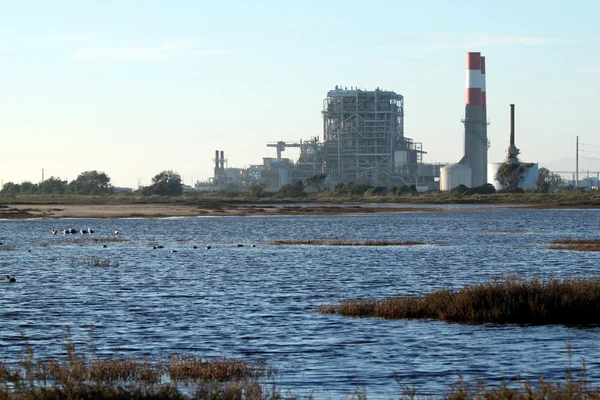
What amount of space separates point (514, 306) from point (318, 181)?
169 meters

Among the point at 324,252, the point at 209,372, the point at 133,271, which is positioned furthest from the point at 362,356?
the point at 324,252

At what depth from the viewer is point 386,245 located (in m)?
61.5

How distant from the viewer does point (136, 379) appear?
58.6 ft

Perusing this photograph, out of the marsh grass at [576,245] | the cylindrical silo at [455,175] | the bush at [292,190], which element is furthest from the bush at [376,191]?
the marsh grass at [576,245]

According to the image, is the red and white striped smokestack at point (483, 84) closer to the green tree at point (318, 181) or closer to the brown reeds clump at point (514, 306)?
the green tree at point (318, 181)

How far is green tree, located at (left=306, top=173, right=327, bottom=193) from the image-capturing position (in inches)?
7598

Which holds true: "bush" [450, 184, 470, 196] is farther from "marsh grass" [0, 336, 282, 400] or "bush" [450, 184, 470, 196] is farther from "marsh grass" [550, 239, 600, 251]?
"marsh grass" [0, 336, 282, 400]

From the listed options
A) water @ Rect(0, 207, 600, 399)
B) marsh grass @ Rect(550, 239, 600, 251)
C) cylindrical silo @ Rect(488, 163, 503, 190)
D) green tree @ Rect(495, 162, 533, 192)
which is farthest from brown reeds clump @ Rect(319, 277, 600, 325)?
cylindrical silo @ Rect(488, 163, 503, 190)

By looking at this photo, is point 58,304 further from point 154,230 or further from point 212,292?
point 154,230

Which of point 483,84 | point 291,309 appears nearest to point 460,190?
point 483,84

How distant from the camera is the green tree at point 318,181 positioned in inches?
7598

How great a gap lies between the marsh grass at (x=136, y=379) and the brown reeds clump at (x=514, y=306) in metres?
7.91

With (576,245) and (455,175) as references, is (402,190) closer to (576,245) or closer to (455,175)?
(455,175)

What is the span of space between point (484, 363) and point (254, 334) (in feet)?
22.6
